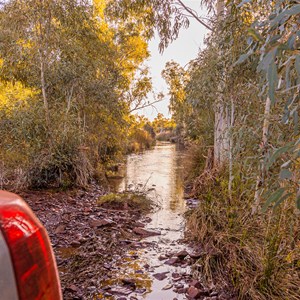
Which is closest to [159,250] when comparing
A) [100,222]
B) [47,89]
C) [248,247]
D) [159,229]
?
[159,229]

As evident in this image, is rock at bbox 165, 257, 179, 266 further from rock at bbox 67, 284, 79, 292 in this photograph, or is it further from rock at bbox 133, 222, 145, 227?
rock at bbox 133, 222, 145, 227

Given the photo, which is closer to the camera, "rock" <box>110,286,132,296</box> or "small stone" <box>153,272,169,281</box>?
"rock" <box>110,286,132,296</box>

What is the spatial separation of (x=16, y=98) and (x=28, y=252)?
7.32 metres

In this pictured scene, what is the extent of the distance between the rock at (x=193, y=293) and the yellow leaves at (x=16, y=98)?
17.3 ft

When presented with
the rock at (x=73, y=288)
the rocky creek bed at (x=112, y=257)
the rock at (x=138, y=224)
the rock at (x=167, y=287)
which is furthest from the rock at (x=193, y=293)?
the rock at (x=138, y=224)

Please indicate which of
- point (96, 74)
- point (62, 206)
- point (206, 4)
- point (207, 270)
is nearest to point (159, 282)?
point (207, 270)

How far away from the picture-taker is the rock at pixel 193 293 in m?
2.86

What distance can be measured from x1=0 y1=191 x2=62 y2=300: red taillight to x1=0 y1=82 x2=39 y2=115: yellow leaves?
6.35 metres

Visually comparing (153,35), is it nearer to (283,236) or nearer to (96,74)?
(96,74)

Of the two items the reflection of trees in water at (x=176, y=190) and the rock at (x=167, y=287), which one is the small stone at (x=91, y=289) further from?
the reflection of trees in water at (x=176, y=190)

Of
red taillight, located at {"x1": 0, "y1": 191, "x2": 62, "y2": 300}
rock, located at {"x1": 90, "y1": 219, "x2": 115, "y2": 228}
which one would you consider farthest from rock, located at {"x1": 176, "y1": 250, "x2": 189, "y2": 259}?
red taillight, located at {"x1": 0, "y1": 191, "x2": 62, "y2": 300}

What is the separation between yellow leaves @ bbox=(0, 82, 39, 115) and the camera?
22.3 feet

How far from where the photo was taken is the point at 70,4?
7301 mm

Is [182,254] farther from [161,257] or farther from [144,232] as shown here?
[144,232]
